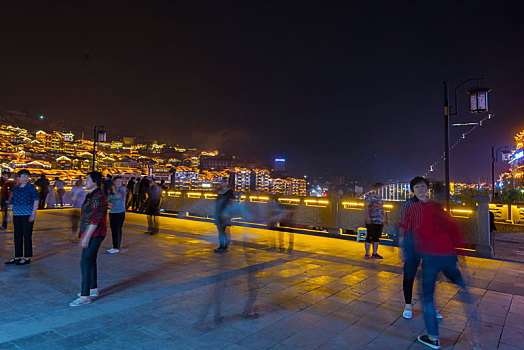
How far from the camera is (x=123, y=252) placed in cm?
823

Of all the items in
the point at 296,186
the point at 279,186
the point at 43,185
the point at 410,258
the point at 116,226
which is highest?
the point at 296,186

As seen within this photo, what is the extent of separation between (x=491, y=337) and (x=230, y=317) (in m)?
3.12

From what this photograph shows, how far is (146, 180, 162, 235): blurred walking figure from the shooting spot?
1073 cm

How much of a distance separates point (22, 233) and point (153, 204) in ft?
Result: 14.7

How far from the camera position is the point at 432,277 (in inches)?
139

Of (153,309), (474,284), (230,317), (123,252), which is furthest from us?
(123,252)

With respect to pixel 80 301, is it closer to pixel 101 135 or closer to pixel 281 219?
pixel 281 219

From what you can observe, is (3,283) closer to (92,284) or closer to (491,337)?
(92,284)

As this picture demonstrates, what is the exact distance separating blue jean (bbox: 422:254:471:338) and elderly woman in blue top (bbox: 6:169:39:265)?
7068 millimetres

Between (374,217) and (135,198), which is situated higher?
(135,198)

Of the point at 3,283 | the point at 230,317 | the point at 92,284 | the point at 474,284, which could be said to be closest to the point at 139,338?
the point at 230,317

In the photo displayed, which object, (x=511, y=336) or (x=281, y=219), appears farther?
(x=281, y=219)

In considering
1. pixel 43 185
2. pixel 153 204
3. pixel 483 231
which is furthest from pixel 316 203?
pixel 43 185

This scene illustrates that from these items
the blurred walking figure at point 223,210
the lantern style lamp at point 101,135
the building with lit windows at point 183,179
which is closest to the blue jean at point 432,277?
the blurred walking figure at point 223,210
